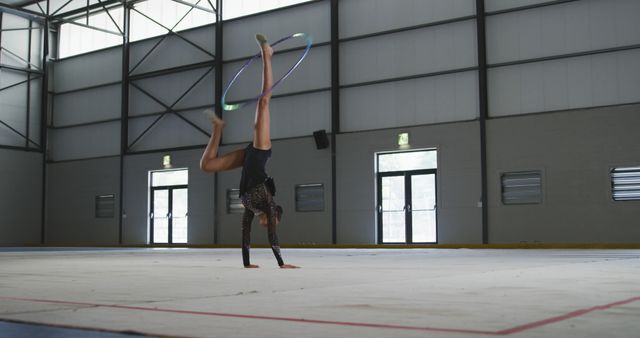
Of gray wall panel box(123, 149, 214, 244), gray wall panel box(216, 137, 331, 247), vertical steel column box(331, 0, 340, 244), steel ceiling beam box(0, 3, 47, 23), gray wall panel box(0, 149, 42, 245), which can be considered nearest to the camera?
vertical steel column box(331, 0, 340, 244)

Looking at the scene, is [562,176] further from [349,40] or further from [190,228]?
[190,228]

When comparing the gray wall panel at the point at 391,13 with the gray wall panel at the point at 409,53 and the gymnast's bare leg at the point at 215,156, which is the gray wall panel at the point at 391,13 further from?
the gymnast's bare leg at the point at 215,156

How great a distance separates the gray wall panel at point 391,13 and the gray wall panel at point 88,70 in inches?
505

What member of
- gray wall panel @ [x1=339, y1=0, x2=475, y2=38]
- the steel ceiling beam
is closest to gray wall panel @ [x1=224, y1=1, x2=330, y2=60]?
gray wall panel @ [x1=339, y1=0, x2=475, y2=38]

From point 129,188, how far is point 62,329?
30.5 meters

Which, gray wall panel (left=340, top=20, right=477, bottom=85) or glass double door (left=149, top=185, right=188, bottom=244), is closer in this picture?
gray wall panel (left=340, top=20, right=477, bottom=85)

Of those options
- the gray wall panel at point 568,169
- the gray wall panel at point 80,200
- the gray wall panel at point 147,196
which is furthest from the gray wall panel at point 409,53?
the gray wall panel at point 80,200

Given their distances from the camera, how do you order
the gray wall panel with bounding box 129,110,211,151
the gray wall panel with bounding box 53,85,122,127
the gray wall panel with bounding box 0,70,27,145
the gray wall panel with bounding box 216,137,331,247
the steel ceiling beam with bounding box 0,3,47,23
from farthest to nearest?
the gray wall panel with bounding box 0,70,27,145, the gray wall panel with bounding box 53,85,122,127, the steel ceiling beam with bounding box 0,3,47,23, the gray wall panel with bounding box 129,110,211,151, the gray wall panel with bounding box 216,137,331,247

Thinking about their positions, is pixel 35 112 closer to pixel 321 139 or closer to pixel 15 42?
pixel 15 42

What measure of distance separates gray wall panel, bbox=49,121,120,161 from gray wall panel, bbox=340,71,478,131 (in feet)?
42.8

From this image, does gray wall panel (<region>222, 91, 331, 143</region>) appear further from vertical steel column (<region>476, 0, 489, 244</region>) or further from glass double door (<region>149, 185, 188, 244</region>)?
vertical steel column (<region>476, 0, 489, 244</region>)

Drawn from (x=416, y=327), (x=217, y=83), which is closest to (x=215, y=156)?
(x=416, y=327)

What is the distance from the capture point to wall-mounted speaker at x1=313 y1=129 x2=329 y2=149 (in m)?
26.8

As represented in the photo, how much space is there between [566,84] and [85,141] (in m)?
23.5
